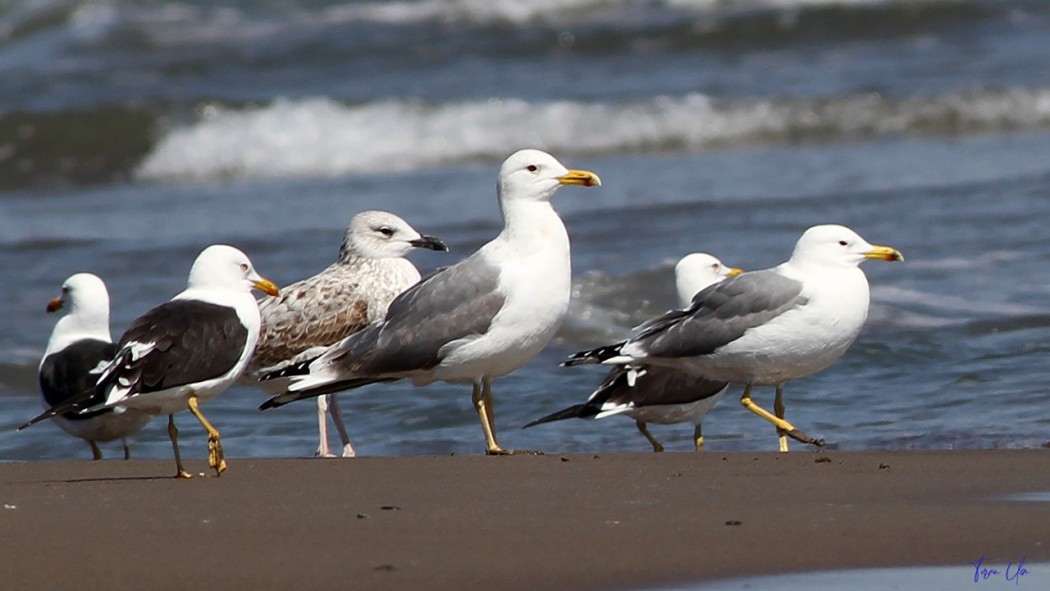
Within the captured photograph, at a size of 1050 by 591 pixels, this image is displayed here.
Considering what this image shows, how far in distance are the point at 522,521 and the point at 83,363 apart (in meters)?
3.07

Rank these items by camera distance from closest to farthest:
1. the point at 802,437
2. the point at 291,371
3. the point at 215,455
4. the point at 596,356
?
the point at 215,455 < the point at 802,437 < the point at 596,356 < the point at 291,371

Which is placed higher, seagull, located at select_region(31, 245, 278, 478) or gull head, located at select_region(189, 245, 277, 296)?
gull head, located at select_region(189, 245, 277, 296)

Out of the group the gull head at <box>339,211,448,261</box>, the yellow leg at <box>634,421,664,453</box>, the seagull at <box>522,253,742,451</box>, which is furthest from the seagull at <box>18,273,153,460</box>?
the yellow leg at <box>634,421,664,453</box>

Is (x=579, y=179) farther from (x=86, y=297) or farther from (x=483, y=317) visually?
(x=86, y=297)

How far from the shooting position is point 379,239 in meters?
8.28

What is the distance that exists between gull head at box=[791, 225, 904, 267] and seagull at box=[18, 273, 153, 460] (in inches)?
113

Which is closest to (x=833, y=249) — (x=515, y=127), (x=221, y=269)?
(x=221, y=269)

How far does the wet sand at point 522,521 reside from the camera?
14.4 ft

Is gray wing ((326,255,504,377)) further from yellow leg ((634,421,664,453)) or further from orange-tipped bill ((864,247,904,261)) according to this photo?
orange-tipped bill ((864,247,904,261))

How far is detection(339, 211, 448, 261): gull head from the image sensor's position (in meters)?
8.25

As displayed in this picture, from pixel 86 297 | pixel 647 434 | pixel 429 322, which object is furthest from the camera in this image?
pixel 86 297

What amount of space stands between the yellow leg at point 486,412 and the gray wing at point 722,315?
2.13 ft

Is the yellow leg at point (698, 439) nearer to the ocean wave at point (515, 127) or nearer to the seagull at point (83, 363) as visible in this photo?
the seagull at point (83, 363)

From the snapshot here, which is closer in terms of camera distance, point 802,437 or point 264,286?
point 802,437
